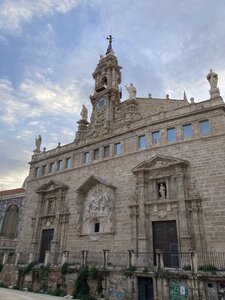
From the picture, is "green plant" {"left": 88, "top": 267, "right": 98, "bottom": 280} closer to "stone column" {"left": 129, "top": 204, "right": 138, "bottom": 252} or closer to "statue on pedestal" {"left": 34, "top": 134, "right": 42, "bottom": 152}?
"stone column" {"left": 129, "top": 204, "right": 138, "bottom": 252}

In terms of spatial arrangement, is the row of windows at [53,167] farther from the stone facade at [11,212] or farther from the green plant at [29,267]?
the green plant at [29,267]

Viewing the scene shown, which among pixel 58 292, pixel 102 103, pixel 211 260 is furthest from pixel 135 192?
pixel 102 103

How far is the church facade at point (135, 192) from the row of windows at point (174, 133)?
0.07 meters

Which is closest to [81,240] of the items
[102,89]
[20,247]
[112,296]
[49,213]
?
[49,213]

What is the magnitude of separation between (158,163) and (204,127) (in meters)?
4.12

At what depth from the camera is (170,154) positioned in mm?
18047

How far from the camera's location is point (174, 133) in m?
18.6

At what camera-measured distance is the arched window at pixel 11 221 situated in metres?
34.1

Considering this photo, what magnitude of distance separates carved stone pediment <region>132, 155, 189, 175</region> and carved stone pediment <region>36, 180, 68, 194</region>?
824cm

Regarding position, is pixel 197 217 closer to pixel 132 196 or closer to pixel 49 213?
pixel 132 196

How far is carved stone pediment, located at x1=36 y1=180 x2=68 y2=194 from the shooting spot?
23.4 meters

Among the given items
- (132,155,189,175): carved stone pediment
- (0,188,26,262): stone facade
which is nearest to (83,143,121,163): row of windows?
(132,155,189,175): carved stone pediment

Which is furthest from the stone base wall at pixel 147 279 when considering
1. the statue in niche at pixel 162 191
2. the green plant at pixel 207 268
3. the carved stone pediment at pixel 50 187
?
the carved stone pediment at pixel 50 187

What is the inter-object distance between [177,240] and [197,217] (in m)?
2.02
